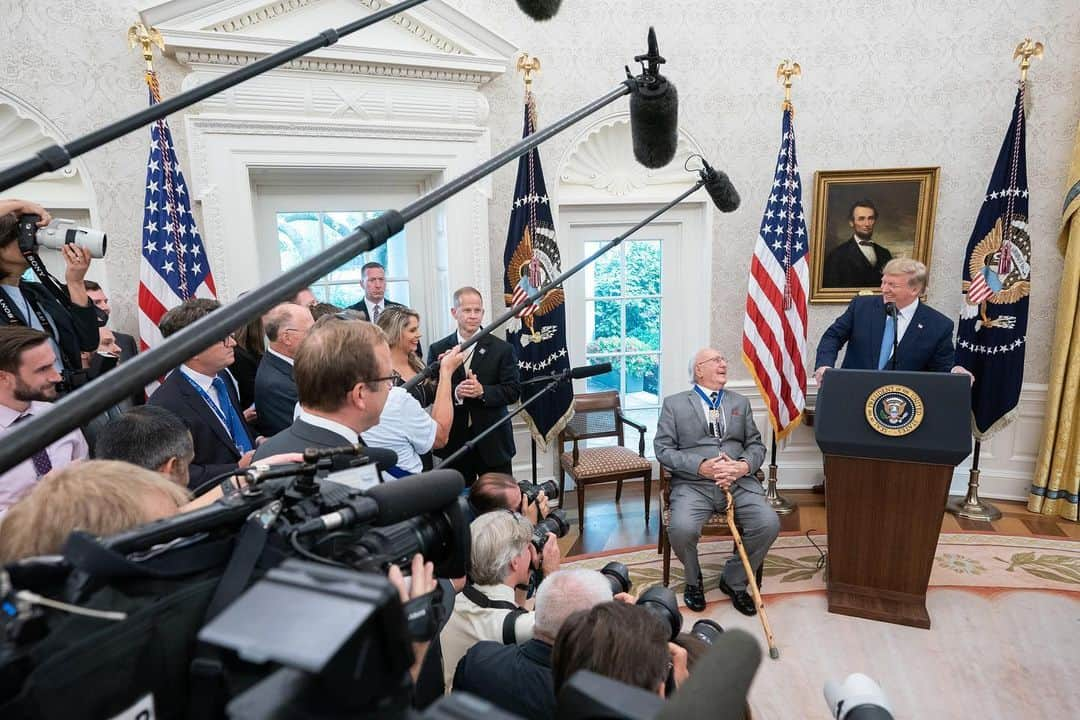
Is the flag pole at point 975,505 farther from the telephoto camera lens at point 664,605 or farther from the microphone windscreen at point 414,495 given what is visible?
the microphone windscreen at point 414,495

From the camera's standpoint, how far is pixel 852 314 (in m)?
3.52

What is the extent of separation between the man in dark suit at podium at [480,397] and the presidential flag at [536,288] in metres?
0.27

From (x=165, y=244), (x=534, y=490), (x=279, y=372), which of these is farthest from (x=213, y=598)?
(x=165, y=244)

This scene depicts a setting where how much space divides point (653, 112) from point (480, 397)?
2135 millimetres

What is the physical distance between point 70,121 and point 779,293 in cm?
393

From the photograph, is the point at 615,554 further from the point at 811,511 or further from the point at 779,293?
the point at 779,293

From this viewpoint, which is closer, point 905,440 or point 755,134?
point 905,440

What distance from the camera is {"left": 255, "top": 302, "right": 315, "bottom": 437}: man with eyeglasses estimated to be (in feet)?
7.26

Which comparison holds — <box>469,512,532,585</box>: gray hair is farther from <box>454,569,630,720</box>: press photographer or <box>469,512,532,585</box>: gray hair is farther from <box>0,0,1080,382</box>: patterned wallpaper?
<box>0,0,1080,382</box>: patterned wallpaper

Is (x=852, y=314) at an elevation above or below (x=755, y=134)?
below

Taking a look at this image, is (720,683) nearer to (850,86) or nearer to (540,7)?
(540,7)

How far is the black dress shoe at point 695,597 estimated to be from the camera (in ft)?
9.26

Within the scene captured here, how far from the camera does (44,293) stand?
1807 millimetres

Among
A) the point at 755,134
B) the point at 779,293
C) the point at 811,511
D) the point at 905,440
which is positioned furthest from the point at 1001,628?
the point at 755,134
